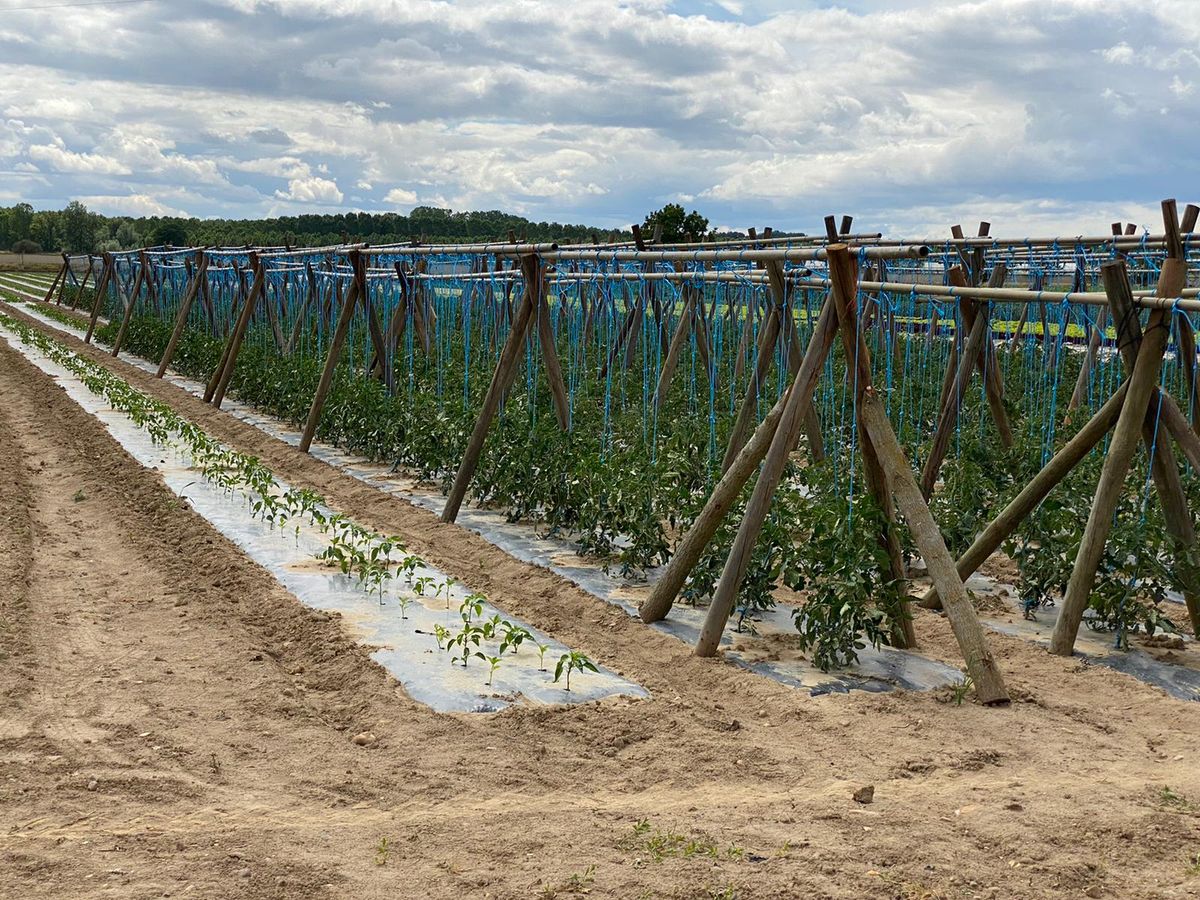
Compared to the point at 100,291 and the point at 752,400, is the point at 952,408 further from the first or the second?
the point at 100,291

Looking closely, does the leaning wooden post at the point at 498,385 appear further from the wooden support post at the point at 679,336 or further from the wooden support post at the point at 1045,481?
the wooden support post at the point at 1045,481

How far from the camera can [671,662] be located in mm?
6031

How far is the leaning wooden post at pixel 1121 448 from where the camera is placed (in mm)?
5758

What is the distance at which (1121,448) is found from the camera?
19.2ft

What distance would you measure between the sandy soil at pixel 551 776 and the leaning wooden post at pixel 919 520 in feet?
0.64

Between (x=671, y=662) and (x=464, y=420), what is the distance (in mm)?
4680

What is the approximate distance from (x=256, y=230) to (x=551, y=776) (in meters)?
60.1

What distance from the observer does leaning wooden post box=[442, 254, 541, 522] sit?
9195 millimetres

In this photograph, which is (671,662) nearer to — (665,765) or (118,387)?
(665,765)

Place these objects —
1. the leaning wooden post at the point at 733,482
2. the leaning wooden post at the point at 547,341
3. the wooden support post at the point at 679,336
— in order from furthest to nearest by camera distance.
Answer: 1. the wooden support post at the point at 679,336
2. the leaning wooden post at the point at 547,341
3. the leaning wooden post at the point at 733,482

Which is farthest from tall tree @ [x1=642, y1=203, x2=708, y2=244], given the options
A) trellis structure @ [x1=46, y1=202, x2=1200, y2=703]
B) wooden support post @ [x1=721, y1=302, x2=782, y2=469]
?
wooden support post @ [x1=721, y1=302, x2=782, y2=469]

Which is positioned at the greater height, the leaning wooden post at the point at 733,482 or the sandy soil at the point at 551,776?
the leaning wooden post at the point at 733,482

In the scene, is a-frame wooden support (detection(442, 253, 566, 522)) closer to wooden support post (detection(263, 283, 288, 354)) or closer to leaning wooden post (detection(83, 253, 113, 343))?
wooden support post (detection(263, 283, 288, 354))

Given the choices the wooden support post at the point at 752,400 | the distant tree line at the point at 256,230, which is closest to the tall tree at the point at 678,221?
the distant tree line at the point at 256,230
